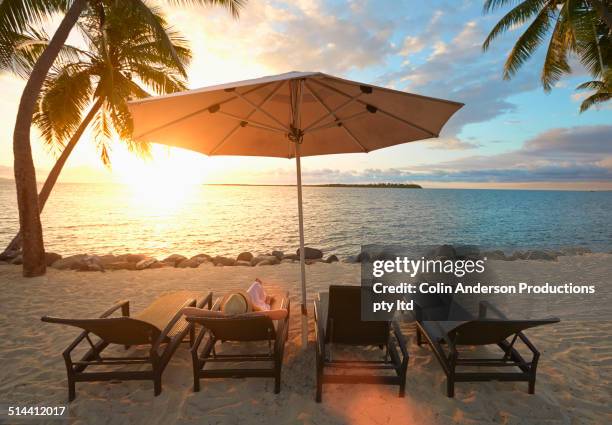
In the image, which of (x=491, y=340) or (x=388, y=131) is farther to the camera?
(x=388, y=131)

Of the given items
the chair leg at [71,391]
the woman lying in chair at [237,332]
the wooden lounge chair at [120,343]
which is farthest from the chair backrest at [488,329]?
the chair leg at [71,391]

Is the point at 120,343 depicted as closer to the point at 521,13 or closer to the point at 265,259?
the point at 265,259

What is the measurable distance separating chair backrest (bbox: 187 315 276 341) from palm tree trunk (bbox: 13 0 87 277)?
25.9ft

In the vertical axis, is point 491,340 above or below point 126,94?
below

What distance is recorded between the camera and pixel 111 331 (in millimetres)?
3424

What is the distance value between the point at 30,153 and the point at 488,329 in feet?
35.3

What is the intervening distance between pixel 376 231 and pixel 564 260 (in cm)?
1748

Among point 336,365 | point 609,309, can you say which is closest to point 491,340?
point 336,365

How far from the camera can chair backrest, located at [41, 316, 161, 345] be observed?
323 centimetres

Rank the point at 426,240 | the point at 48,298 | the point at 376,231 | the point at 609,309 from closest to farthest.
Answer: the point at 609,309 → the point at 48,298 → the point at 426,240 → the point at 376,231

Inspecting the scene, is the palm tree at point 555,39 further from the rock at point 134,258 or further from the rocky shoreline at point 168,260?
the rock at point 134,258

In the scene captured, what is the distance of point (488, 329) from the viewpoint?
3.37 meters

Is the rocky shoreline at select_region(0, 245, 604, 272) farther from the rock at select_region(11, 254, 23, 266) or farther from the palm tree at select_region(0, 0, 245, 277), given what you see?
the palm tree at select_region(0, 0, 245, 277)

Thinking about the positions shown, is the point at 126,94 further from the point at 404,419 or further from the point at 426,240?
the point at 426,240
